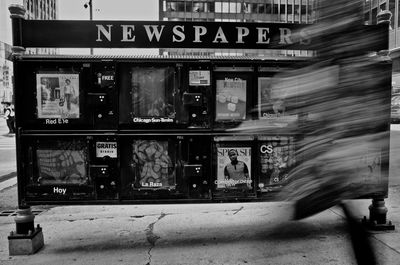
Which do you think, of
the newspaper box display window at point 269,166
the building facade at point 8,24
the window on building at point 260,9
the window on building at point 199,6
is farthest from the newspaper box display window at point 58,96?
the window on building at point 199,6

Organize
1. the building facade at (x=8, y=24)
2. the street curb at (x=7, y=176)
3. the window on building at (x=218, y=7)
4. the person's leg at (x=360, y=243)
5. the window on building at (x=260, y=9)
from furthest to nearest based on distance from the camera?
the window on building at (x=218, y=7)
the building facade at (x=8, y=24)
the window on building at (x=260, y=9)
the street curb at (x=7, y=176)
the person's leg at (x=360, y=243)

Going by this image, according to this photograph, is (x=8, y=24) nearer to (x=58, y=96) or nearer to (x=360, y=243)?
(x=58, y=96)

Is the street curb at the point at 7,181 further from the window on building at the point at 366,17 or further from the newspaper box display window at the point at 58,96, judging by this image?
the window on building at the point at 366,17

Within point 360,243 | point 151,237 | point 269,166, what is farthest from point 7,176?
point 360,243

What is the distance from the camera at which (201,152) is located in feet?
14.9

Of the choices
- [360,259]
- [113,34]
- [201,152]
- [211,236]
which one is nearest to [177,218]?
[211,236]

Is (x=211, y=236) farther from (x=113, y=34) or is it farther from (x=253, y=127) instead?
(x=253, y=127)

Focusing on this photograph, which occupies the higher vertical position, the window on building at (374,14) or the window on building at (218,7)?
the window on building at (218,7)

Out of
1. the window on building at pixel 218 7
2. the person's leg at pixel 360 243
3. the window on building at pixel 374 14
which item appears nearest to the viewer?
the window on building at pixel 374 14

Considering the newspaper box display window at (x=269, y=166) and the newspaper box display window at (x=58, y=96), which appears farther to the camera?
the newspaper box display window at (x=269, y=166)

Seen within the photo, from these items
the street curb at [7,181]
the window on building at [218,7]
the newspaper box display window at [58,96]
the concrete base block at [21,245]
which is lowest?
the street curb at [7,181]

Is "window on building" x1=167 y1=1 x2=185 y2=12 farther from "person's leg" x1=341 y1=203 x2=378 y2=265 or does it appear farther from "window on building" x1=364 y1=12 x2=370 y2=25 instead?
"window on building" x1=364 y1=12 x2=370 y2=25

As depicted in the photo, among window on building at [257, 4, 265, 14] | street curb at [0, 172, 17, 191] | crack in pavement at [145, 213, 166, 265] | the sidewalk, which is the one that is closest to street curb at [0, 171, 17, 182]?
street curb at [0, 172, 17, 191]

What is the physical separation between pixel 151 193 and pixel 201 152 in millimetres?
732
